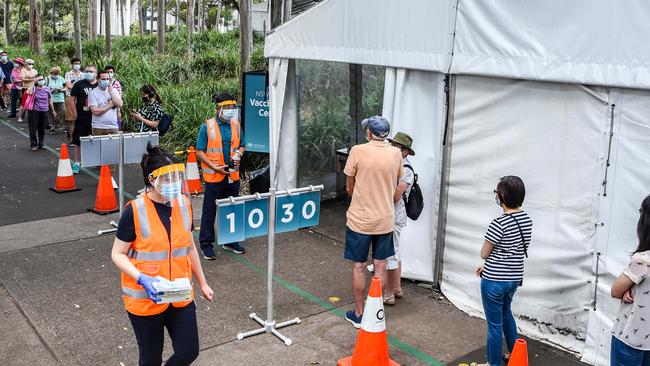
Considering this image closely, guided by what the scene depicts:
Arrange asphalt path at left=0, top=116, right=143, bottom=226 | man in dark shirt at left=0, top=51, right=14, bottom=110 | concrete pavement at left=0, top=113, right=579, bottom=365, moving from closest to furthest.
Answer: concrete pavement at left=0, top=113, right=579, bottom=365
asphalt path at left=0, top=116, right=143, bottom=226
man in dark shirt at left=0, top=51, right=14, bottom=110

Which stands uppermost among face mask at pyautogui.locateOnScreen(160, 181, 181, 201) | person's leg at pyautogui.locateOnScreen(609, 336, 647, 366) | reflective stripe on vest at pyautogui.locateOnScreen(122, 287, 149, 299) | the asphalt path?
face mask at pyautogui.locateOnScreen(160, 181, 181, 201)

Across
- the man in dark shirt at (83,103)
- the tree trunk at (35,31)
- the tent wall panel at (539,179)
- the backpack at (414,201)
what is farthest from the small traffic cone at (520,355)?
the tree trunk at (35,31)

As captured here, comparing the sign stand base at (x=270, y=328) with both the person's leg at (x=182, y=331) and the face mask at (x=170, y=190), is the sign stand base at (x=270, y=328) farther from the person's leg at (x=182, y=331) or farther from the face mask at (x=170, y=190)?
the face mask at (x=170, y=190)

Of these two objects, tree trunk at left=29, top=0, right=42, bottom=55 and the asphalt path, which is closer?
the asphalt path

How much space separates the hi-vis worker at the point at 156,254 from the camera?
12.2ft

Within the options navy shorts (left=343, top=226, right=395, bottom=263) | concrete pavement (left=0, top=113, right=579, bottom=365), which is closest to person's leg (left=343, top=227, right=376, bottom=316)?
navy shorts (left=343, top=226, right=395, bottom=263)

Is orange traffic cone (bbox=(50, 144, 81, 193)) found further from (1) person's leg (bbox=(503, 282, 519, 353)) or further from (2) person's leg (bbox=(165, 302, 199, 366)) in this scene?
(1) person's leg (bbox=(503, 282, 519, 353))

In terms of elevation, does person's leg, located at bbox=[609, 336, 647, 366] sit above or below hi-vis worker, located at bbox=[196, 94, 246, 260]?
below

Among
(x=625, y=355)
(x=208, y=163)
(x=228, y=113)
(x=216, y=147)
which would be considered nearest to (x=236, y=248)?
(x=208, y=163)

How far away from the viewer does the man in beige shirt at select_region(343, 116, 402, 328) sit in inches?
216

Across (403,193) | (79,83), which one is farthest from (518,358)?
(79,83)

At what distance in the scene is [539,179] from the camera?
5789 mm

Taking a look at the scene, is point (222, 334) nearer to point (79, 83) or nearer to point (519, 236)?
point (519, 236)

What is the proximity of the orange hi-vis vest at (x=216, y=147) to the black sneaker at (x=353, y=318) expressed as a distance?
226 centimetres
